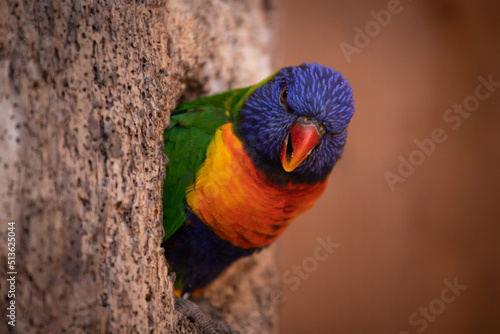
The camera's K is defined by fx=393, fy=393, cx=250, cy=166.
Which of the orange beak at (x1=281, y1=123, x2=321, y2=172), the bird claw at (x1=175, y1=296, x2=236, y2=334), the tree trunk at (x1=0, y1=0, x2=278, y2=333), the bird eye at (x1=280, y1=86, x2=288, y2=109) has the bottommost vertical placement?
the bird claw at (x1=175, y1=296, x2=236, y2=334)

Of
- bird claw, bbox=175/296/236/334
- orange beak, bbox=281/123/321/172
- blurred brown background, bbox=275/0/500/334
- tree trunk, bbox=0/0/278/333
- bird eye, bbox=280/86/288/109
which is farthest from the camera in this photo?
blurred brown background, bbox=275/0/500/334

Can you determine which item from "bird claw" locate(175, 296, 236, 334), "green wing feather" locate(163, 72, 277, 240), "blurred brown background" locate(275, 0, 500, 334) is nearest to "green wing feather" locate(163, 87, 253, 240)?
"green wing feather" locate(163, 72, 277, 240)

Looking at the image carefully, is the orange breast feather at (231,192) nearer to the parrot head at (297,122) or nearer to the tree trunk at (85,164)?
the parrot head at (297,122)

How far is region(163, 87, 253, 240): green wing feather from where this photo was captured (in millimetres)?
1889

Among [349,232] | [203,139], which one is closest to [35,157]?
[203,139]

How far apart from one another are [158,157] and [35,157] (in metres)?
0.51

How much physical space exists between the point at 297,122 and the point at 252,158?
11.0 inches

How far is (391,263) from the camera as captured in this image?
300 cm

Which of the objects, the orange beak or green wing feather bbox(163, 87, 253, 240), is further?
green wing feather bbox(163, 87, 253, 240)

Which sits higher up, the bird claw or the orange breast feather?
the orange breast feather

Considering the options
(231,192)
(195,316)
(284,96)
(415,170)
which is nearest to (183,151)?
(231,192)

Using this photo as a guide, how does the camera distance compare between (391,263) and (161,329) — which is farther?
(391,263)

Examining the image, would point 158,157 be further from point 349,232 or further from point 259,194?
point 349,232

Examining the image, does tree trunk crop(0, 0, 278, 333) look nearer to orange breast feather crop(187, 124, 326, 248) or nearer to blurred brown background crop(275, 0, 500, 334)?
orange breast feather crop(187, 124, 326, 248)
